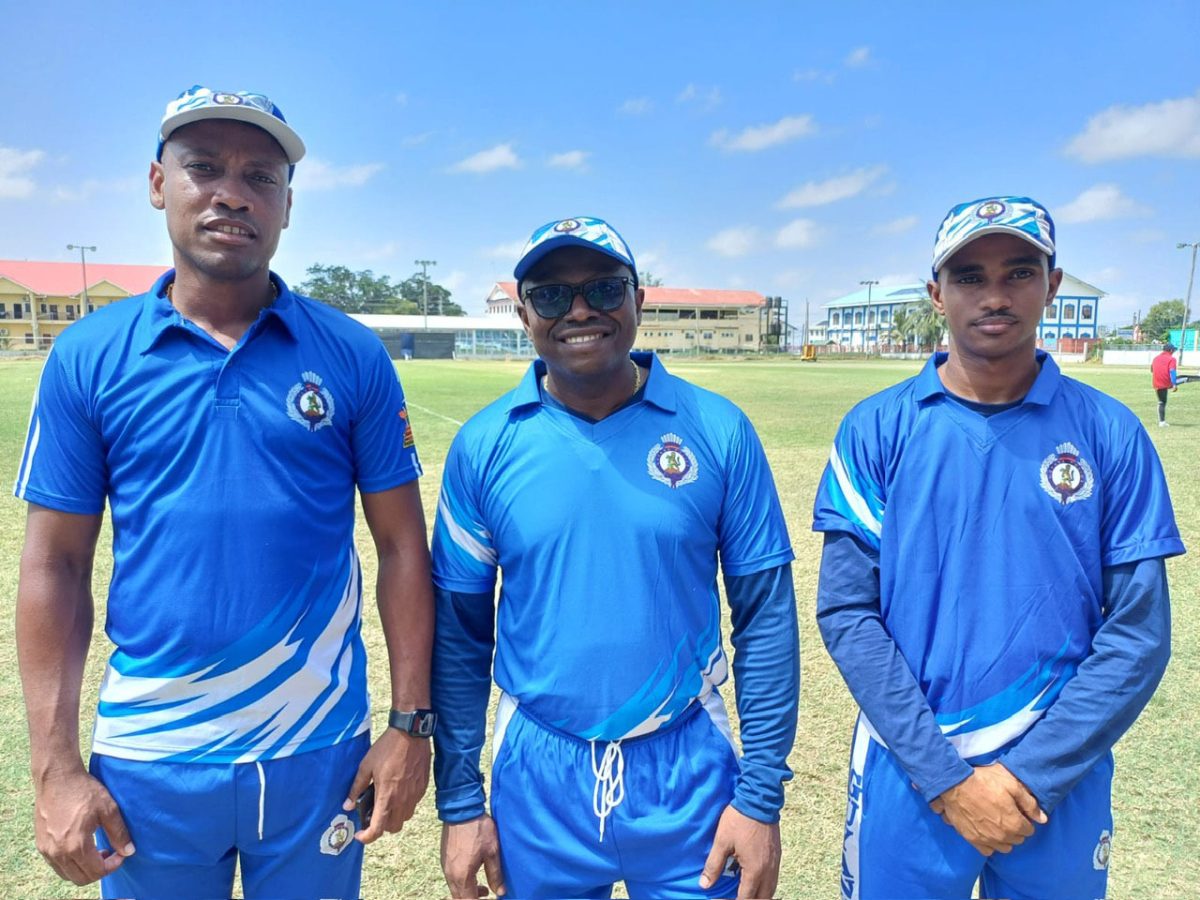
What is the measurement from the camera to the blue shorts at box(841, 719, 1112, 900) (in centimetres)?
214

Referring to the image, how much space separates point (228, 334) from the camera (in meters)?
2.21

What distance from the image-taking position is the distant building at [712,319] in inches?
3730

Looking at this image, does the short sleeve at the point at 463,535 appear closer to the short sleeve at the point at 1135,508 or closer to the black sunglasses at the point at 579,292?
the black sunglasses at the point at 579,292

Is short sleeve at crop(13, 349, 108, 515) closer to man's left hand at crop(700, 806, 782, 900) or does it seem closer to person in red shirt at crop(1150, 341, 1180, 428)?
man's left hand at crop(700, 806, 782, 900)

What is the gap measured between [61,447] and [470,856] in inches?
58.0

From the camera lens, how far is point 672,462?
2174mm

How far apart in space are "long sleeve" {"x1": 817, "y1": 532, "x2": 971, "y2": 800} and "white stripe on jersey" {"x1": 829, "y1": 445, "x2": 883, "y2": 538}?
0.18ft

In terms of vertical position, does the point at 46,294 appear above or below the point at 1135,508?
above

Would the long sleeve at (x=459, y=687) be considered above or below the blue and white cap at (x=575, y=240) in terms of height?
below

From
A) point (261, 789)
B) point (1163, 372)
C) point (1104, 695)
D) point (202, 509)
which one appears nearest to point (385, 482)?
point (202, 509)

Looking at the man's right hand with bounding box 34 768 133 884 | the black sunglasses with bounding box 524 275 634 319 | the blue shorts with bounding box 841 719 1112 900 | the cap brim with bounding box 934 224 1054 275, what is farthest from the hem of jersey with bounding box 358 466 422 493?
the cap brim with bounding box 934 224 1054 275

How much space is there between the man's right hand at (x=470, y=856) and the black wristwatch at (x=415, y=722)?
25 centimetres

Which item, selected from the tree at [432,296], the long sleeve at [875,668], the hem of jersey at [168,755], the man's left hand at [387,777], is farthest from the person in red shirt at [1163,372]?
the tree at [432,296]

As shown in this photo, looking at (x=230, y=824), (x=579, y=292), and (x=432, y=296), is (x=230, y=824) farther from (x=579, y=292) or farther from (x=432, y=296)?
(x=432, y=296)
